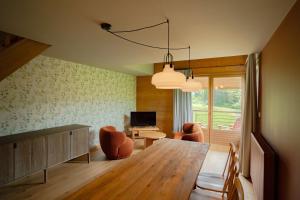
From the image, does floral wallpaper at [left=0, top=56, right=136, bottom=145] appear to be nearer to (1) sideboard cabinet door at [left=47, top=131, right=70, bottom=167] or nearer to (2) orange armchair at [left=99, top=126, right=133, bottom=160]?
(1) sideboard cabinet door at [left=47, top=131, right=70, bottom=167]

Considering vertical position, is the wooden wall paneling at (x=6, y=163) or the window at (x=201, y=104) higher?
the window at (x=201, y=104)

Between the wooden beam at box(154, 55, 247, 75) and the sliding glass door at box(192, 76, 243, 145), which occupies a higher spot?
the wooden beam at box(154, 55, 247, 75)

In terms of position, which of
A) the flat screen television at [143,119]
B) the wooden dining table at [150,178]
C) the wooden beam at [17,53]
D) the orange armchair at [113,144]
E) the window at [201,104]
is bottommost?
the orange armchair at [113,144]

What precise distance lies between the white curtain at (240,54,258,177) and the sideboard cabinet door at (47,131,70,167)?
3362 millimetres

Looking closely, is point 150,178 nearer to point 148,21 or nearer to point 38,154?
point 148,21

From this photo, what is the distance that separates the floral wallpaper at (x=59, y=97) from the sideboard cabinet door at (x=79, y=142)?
1.62 ft

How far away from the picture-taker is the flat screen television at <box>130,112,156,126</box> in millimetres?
5781

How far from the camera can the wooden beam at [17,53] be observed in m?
2.50

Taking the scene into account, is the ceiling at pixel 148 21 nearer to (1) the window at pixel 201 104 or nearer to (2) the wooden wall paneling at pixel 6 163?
(2) the wooden wall paneling at pixel 6 163

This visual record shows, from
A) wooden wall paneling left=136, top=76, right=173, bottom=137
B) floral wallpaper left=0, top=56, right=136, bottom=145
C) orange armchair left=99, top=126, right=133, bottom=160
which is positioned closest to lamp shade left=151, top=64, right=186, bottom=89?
orange armchair left=99, top=126, right=133, bottom=160

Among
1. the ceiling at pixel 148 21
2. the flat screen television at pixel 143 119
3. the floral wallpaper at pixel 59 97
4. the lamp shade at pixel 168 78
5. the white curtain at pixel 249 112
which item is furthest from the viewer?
the flat screen television at pixel 143 119

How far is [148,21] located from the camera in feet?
6.31

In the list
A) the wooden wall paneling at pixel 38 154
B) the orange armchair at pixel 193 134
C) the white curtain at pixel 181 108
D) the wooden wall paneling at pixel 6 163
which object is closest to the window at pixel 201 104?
the white curtain at pixel 181 108

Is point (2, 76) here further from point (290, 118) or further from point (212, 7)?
point (290, 118)
